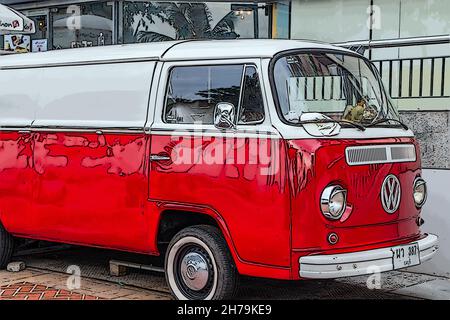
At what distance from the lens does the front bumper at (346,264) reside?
5797 millimetres

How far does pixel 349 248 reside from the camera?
6.01m

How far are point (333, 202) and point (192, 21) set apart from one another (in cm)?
669

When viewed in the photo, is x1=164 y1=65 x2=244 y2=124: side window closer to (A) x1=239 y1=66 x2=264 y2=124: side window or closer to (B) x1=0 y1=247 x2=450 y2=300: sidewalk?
(A) x1=239 y1=66 x2=264 y2=124: side window

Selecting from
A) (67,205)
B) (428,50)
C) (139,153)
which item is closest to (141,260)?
(67,205)

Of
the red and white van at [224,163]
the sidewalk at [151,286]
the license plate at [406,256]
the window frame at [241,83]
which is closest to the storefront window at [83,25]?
the red and white van at [224,163]

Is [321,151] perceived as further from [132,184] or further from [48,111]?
[48,111]

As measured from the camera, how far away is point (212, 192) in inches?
246

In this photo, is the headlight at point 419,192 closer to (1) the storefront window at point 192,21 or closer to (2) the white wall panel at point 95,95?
(2) the white wall panel at point 95,95

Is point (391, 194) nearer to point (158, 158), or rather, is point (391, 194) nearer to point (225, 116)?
point (225, 116)

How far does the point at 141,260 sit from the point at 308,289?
2.02 meters

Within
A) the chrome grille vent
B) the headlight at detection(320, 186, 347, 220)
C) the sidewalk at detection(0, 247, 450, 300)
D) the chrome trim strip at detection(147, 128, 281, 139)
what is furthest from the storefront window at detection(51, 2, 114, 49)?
the headlight at detection(320, 186, 347, 220)

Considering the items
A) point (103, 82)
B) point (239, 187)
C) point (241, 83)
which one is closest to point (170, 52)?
point (103, 82)
